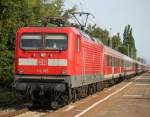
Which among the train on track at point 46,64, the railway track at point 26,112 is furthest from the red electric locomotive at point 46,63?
the railway track at point 26,112

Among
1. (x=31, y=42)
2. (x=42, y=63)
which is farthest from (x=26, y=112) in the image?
(x=31, y=42)

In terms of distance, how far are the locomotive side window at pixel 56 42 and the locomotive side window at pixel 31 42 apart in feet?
0.86

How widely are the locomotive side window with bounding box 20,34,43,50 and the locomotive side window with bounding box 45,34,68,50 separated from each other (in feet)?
0.86

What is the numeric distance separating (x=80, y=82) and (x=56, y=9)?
30256 millimetres

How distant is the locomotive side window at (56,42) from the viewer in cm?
1903

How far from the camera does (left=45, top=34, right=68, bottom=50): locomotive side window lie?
1903cm

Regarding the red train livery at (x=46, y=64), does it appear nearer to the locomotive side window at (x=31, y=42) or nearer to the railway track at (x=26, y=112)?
the locomotive side window at (x=31, y=42)

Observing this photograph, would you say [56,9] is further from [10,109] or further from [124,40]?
[124,40]

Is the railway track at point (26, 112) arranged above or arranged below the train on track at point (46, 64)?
below

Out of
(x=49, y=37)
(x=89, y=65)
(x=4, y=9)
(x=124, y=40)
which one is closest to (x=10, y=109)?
(x=49, y=37)

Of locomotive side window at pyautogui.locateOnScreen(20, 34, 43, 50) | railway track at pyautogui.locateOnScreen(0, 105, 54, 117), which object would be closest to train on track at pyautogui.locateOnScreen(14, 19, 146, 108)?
locomotive side window at pyautogui.locateOnScreen(20, 34, 43, 50)

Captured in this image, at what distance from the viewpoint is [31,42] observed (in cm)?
1919

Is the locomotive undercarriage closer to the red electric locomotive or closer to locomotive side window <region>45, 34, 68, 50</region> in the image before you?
the red electric locomotive

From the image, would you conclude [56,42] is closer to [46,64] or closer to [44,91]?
[46,64]
